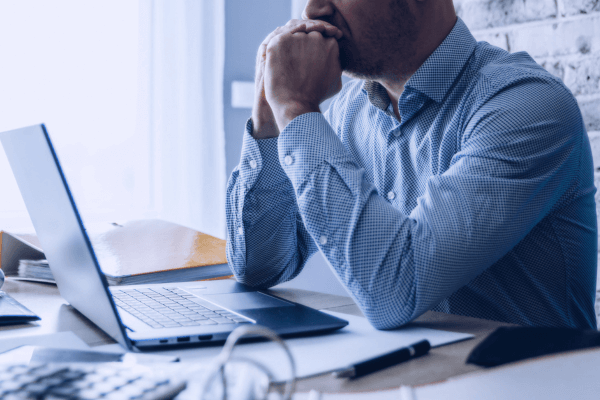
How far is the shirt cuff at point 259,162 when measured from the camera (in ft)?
3.42

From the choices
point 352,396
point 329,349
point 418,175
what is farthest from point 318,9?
point 352,396

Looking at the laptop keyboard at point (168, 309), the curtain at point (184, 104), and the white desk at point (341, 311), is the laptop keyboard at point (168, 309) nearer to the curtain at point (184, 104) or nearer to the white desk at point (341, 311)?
the white desk at point (341, 311)

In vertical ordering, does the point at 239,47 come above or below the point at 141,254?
above

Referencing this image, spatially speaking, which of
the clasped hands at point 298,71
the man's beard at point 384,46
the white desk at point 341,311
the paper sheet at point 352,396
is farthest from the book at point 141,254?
the paper sheet at point 352,396


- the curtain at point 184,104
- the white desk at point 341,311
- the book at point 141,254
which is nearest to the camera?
the white desk at point 341,311

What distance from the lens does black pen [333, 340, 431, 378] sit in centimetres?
52

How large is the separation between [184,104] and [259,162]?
142 cm

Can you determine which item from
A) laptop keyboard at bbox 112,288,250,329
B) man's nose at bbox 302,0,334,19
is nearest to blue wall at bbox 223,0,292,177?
man's nose at bbox 302,0,334,19

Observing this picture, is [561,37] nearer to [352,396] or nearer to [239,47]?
[352,396]

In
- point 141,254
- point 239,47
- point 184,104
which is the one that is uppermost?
point 239,47

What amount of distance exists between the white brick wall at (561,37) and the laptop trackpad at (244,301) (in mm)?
935

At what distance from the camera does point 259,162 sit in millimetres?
1040

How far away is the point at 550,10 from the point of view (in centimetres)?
141

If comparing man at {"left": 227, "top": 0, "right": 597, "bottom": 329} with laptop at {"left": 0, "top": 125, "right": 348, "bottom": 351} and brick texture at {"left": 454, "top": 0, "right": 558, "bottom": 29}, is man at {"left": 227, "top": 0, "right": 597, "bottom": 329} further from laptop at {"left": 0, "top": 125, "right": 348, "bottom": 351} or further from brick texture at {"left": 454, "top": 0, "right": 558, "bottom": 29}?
brick texture at {"left": 454, "top": 0, "right": 558, "bottom": 29}
